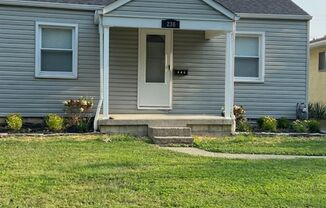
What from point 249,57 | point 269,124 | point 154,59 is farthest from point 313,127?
point 154,59

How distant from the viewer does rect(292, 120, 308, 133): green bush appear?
1353 cm

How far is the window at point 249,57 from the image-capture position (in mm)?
14812

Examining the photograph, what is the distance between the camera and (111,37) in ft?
45.4

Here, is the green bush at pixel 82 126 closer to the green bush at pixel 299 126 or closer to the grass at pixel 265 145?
the grass at pixel 265 145

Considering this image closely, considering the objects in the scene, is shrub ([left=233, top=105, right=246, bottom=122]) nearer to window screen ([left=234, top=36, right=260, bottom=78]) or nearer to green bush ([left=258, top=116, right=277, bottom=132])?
green bush ([left=258, top=116, right=277, bottom=132])

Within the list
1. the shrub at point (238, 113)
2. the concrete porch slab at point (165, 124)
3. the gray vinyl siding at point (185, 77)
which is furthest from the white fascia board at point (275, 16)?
the concrete porch slab at point (165, 124)

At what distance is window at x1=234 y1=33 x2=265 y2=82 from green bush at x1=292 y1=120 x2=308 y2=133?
174 centimetres

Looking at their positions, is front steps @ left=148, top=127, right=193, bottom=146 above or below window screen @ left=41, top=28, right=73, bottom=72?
below

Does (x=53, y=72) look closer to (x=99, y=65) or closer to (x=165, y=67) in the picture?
(x=99, y=65)

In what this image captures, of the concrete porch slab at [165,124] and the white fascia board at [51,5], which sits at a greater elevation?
the white fascia board at [51,5]

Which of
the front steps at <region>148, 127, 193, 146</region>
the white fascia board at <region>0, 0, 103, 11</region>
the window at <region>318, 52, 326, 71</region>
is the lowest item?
the front steps at <region>148, 127, 193, 146</region>

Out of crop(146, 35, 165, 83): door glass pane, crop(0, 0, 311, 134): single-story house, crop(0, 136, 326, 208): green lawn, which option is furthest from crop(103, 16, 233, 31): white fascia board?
crop(0, 136, 326, 208): green lawn

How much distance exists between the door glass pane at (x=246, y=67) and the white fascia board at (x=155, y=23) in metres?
2.20

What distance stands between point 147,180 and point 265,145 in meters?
4.81
